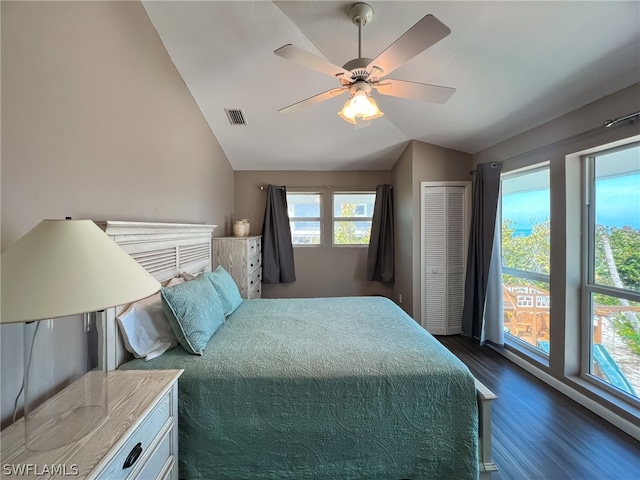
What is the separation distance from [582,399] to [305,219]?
3635mm

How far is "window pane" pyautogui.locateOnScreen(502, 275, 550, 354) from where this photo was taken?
259 cm

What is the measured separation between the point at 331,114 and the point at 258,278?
240 cm

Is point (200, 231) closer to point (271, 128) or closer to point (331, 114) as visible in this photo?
point (271, 128)

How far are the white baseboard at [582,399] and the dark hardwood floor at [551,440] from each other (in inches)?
1.4

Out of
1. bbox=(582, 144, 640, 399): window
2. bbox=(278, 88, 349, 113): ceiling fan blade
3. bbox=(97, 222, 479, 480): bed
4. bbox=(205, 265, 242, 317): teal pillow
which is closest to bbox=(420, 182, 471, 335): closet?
bbox=(582, 144, 640, 399): window

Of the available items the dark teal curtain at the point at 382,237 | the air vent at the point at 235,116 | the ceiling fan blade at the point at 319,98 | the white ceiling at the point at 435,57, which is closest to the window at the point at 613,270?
the white ceiling at the point at 435,57

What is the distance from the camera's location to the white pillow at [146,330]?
144cm

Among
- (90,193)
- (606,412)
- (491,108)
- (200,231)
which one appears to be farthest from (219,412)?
(491,108)

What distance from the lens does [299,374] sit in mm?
1380

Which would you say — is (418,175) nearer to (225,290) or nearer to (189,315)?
(225,290)

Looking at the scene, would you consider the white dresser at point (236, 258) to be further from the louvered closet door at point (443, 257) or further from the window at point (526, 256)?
the window at point (526, 256)

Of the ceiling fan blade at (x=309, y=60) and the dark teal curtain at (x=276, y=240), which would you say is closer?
the ceiling fan blade at (x=309, y=60)

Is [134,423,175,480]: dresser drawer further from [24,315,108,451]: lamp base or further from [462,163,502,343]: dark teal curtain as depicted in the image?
[462,163,502,343]: dark teal curtain

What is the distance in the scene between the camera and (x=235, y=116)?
3043 mm
